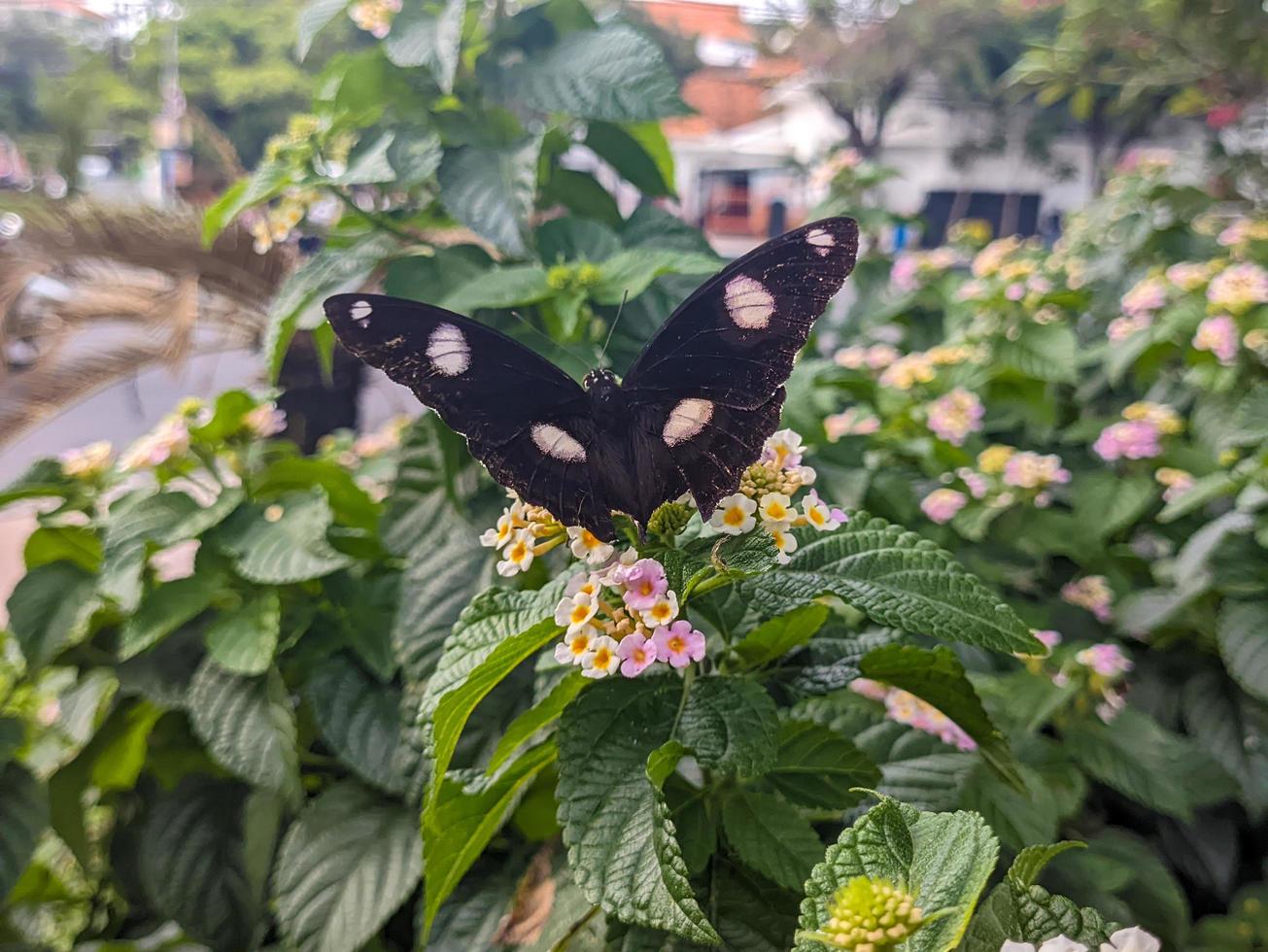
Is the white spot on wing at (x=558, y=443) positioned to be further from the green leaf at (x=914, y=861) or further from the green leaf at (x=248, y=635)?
the green leaf at (x=248, y=635)

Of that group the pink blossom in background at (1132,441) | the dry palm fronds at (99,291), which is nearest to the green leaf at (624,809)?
the pink blossom in background at (1132,441)

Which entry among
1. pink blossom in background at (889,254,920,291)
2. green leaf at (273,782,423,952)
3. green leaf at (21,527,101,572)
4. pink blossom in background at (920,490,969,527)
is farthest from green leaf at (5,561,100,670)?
pink blossom in background at (889,254,920,291)

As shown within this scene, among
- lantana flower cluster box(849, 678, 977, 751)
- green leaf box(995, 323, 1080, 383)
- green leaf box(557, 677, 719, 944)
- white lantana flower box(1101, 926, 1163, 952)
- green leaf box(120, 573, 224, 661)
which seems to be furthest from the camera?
green leaf box(995, 323, 1080, 383)

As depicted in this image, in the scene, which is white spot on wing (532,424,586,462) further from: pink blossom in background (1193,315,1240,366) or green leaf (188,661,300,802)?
pink blossom in background (1193,315,1240,366)

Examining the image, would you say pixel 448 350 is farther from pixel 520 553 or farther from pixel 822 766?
pixel 822 766

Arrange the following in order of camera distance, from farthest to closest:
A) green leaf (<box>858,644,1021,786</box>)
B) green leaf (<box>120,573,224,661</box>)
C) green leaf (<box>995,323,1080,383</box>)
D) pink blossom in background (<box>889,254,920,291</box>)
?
pink blossom in background (<box>889,254,920,291</box>)
green leaf (<box>995,323,1080,383</box>)
green leaf (<box>120,573,224,661</box>)
green leaf (<box>858,644,1021,786</box>)

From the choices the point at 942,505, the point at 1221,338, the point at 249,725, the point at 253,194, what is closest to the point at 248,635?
the point at 249,725

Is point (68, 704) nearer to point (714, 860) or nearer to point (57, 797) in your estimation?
point (57, 797)
